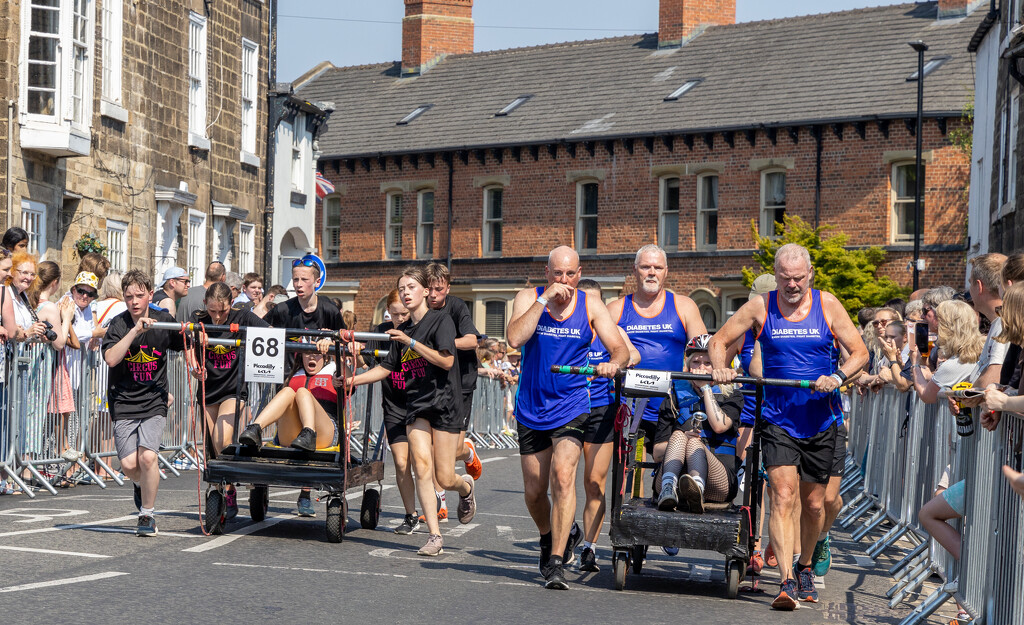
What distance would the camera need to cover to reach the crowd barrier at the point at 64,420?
513 inches

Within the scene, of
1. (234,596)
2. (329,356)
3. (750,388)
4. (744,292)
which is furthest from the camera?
(744,292)

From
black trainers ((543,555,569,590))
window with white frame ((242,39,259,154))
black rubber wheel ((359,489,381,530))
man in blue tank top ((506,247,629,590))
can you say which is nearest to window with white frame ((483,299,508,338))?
window with white frame ((242,39,259,154))

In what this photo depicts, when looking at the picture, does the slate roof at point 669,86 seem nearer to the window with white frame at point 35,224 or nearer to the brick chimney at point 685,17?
the brick chimney at point 685,17

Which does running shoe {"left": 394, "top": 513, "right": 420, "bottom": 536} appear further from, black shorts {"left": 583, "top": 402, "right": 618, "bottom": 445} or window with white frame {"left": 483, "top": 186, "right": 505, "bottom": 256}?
window with white frame {"left": 483, "top": 186, "right": 505, "bottom": 256}

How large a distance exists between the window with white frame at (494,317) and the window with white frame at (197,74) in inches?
903

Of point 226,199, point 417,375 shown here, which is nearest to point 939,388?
point 417,375

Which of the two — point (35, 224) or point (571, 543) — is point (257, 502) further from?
point (35, 224)

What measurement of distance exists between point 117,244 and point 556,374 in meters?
16.0

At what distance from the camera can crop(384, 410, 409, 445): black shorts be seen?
1107cm

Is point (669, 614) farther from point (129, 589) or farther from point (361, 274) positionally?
point (361, 274)

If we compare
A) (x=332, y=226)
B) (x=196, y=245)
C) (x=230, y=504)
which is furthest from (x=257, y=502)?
(x=332, y=226)

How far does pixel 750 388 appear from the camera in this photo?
10195 mm

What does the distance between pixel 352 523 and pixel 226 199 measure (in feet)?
57.5

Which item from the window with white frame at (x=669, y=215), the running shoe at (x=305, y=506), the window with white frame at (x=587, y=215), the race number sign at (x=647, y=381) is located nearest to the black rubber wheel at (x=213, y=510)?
the running shoe at (x=305, y=506)
